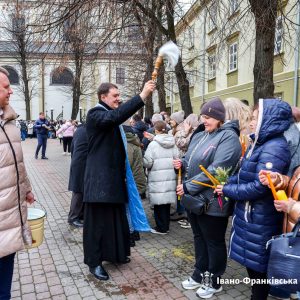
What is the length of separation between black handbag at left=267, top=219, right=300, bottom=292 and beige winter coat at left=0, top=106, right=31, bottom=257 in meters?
1.73

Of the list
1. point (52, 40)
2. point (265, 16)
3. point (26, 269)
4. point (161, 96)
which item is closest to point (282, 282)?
point (26, 269)

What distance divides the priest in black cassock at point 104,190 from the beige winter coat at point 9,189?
109 centimetres

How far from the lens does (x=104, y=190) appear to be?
3.74 meters

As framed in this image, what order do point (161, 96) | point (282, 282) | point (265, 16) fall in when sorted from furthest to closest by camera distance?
point (161, 96)
point (265, 16)
point (282, 282)

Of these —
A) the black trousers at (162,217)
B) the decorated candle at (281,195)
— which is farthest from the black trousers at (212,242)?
the black trousers at (162,217)

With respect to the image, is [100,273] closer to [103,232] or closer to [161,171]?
[103,232]

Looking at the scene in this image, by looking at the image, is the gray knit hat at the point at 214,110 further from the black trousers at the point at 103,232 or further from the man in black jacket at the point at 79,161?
the man in black jacket at the point at 79,161

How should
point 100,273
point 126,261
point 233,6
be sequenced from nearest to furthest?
point 100,273, point 126,261, point 233,6

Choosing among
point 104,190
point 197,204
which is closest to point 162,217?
point 104,190

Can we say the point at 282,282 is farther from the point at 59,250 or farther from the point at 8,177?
the point at 59,250

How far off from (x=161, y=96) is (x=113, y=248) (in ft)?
35.1

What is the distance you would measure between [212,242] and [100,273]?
4.16 ft

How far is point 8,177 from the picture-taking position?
8.28 feet

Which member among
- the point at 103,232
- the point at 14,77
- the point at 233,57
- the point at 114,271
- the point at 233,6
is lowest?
the point at 114,271
